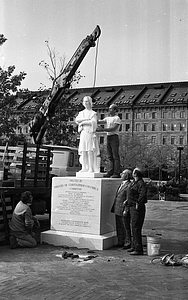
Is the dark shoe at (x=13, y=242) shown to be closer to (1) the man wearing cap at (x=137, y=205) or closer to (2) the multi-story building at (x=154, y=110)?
(1) the man wearing cap at (x=137, y=205)

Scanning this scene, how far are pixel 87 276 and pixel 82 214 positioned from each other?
2.84 metres

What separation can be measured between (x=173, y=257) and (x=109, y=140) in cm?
362

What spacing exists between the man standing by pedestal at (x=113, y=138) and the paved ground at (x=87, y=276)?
7.11 ft

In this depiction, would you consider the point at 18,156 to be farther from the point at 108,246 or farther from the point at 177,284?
the point at 177,284

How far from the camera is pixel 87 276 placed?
6.95 metres

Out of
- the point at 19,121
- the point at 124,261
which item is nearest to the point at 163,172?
the point at 19,121

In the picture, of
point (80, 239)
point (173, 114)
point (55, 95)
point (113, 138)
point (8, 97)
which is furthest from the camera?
point (173, 114)

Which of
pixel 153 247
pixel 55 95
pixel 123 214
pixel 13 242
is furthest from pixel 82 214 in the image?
pixel 55 95

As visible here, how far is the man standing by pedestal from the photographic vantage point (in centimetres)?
1062

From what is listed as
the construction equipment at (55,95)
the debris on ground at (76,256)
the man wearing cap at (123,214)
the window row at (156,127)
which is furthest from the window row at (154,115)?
the debris on ground at (76,256)

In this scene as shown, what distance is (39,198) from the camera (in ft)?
40.7

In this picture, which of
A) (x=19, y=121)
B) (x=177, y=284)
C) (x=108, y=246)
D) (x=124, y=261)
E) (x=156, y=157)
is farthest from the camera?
(x=156, y=157)

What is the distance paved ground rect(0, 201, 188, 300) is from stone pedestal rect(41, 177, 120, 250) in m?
0.31

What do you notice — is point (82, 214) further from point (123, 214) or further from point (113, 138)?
point (113, 138)
